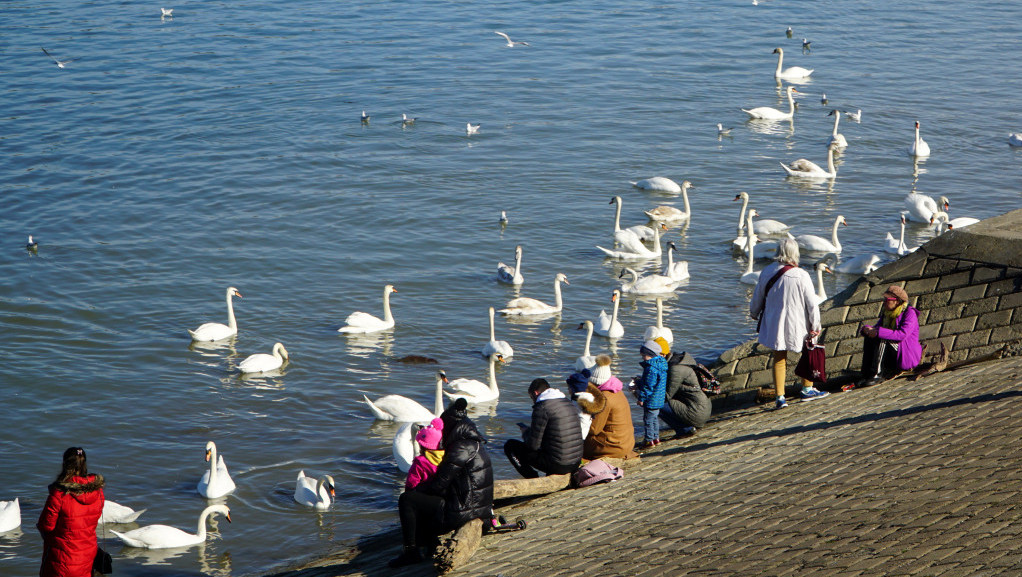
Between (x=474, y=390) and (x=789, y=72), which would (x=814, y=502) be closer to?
(x=474, y=390)

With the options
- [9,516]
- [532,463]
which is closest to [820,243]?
[532,463]

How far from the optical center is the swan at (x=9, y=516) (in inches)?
490

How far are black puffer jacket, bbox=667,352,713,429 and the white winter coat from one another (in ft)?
3.77

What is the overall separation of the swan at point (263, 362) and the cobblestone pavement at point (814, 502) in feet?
21.3

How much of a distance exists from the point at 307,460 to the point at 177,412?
2.67m

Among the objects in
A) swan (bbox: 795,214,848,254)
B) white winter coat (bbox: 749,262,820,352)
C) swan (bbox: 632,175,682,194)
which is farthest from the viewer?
swan (bbox: 632,175,682,194)

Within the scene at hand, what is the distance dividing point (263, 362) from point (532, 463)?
786 centimetres

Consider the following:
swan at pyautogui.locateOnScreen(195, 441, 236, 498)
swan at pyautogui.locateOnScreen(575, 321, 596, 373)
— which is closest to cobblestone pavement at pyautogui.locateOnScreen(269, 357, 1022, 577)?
swan at pyautogui.locateOnScreen(195, 441, 236, 498)

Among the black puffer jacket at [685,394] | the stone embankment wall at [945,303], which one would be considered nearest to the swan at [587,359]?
the stone embankment wall at [945,303]

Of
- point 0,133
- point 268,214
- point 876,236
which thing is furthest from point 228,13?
point 876,236

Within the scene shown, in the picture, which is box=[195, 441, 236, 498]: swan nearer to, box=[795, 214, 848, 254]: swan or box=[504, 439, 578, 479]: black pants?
box=[504, 439, 578, 479]: black pants

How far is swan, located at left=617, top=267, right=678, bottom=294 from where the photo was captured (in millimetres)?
20531

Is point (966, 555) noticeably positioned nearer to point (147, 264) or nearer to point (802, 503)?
point (802, 503)

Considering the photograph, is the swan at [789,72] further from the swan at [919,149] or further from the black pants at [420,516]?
the black pants at [420,516]
